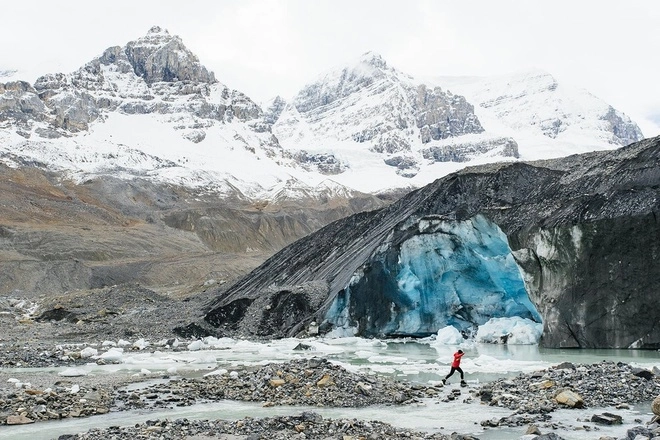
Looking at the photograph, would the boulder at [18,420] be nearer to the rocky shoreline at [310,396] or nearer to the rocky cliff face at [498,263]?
the rocky shoreline at [310,396]

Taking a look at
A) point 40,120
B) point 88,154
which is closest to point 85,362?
point 88,154

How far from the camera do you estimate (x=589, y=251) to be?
25.2 meters

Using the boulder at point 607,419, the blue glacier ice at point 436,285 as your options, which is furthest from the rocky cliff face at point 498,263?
the boulder at point 607,419

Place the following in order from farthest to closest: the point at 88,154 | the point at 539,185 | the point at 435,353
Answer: the point at 88,154 → the point at 539,185 → the point at 435,353

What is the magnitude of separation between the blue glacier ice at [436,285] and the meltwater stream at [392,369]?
5.14ft

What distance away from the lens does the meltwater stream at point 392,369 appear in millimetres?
12727

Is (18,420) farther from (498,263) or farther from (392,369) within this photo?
(498,263)

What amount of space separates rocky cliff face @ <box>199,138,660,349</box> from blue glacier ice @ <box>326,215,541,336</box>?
0.05 m

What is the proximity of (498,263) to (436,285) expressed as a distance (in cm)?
318

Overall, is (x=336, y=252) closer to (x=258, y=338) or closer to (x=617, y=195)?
(x=258, y=338)

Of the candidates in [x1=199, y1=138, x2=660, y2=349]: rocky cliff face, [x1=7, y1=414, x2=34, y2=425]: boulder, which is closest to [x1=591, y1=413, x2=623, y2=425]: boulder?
[x1=7, y1=414, x2=34, y2=425]: boulder

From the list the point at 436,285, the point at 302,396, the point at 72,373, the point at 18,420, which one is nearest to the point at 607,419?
the point at 302,396

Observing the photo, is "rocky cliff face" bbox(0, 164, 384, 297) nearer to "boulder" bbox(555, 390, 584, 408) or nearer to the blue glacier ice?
the blue glacier ice

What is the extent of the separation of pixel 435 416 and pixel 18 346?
21713mm
